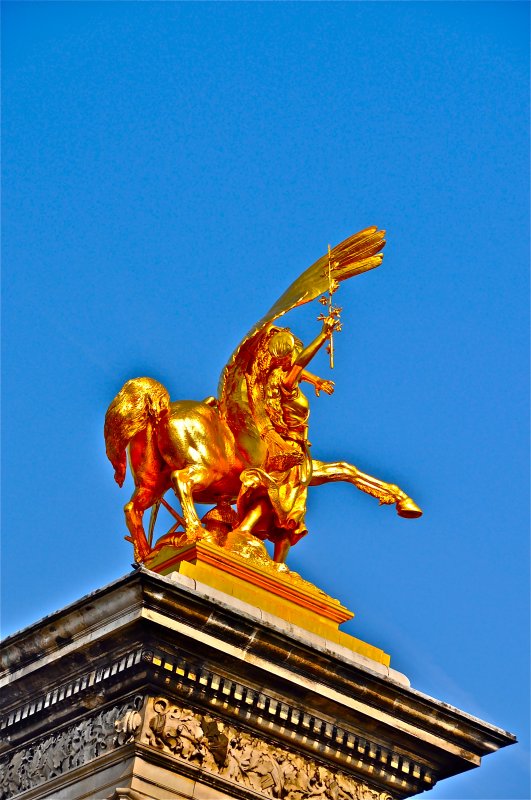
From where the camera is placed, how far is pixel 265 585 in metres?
17.4

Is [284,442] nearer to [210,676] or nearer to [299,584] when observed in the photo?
[299,584]

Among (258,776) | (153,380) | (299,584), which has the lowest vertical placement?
(258,776)

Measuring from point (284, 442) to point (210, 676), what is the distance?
368 cm

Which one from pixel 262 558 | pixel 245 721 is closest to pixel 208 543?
pixel 262 558

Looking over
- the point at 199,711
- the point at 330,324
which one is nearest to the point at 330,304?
the point at 330,324

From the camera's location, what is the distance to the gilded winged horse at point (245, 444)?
59.3 feet

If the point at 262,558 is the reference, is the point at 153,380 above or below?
above

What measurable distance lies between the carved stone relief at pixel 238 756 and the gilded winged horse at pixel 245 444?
238 centimetres

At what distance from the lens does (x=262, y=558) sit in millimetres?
17844

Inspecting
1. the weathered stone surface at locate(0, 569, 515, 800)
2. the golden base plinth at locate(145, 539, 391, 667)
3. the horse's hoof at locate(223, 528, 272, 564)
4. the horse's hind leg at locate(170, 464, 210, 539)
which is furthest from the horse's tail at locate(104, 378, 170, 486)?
the weathered stone surface at locate(0, 569, 515, 800)

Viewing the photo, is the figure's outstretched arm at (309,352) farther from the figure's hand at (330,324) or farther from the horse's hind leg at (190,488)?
the horse's hind leg at (190,488)

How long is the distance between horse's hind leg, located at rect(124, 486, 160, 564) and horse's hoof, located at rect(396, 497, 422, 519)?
2.82 metres

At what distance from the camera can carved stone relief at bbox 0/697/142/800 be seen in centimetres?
1559

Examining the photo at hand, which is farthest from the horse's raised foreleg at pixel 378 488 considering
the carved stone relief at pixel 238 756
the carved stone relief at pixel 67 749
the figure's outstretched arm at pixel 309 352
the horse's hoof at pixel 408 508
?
the carved stone relief at pixel 67 749
